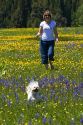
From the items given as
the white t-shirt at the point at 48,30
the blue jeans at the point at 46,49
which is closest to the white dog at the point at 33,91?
the blue jeans at the point at 46,49

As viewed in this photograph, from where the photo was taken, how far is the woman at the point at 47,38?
19422 mm

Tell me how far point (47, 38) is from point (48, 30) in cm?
33

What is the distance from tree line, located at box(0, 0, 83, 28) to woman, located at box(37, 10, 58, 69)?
122m

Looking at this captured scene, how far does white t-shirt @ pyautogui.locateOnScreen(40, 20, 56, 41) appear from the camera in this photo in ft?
63.9

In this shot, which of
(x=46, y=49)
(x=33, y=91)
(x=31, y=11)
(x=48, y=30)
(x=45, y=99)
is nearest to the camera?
(x=33, y=91)

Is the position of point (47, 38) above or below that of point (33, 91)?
below

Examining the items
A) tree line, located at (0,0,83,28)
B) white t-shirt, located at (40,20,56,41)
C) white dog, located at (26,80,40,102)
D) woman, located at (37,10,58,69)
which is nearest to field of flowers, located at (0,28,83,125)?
white dog, located at (26,80,40,102)

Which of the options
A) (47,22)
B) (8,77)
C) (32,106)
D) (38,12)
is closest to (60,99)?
(32,106)

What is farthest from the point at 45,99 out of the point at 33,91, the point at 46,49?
the point at 46,49

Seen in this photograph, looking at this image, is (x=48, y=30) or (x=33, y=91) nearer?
(x=33, y=91)

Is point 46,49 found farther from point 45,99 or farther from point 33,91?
point 33,91

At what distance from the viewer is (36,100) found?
1082 cm

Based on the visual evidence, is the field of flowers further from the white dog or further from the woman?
the woman

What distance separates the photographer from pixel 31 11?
150250 millimetres
